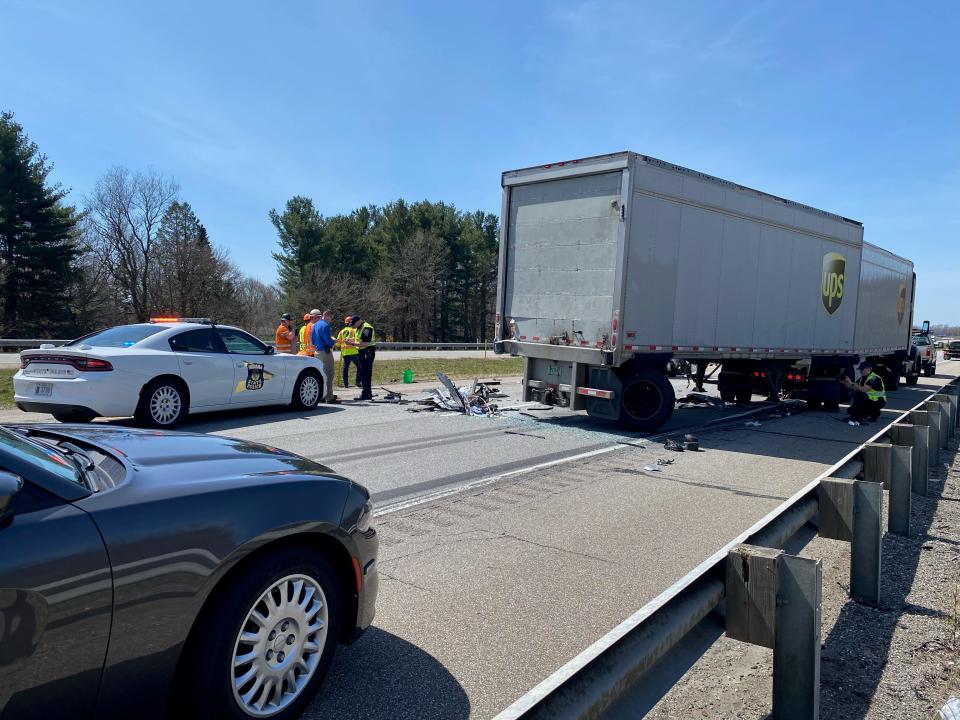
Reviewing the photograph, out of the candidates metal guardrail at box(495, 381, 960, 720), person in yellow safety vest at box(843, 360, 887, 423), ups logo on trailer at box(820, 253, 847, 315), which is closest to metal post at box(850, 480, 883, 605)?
metal guardrail at box(495, 381, 960, 720)

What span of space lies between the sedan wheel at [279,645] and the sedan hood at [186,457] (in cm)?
47

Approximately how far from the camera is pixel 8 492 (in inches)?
76.9

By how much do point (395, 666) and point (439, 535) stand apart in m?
2.01

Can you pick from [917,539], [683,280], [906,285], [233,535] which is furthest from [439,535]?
[906,285]

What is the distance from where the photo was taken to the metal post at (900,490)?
5.23 m

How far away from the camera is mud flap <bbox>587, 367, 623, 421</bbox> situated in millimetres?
10516

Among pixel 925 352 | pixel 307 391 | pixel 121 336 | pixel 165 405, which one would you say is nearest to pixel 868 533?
pixel 165 405

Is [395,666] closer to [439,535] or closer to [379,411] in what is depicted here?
[439,535]

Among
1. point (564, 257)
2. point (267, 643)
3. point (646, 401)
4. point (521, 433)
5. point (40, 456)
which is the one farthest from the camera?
point (646, 401)

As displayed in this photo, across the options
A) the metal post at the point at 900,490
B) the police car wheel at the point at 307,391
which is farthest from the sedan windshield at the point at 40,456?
the police car wheel at the point at 307,391

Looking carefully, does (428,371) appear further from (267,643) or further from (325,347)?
(267,643)

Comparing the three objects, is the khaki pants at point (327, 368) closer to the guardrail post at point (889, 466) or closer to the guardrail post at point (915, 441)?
the guardrail post at point (915, 441)

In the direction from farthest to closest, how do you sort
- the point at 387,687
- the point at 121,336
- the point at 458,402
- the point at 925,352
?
1. the point at 925,352
2. the point at 458,402
3. the point at 121,336
4. the point at 387,687

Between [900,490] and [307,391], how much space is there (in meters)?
9.13
